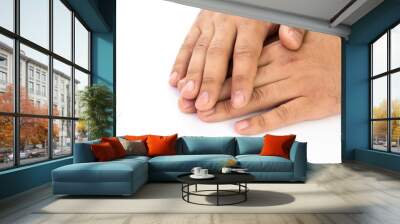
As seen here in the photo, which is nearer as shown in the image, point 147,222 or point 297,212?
point 147,222

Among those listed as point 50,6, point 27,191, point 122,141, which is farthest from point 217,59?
point 27,191

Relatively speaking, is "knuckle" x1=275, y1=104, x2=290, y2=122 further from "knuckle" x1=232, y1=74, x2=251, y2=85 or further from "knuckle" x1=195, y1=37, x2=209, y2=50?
"knuckle" x1=195, y1=37, x2=209, y2=50

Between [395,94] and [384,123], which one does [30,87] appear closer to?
[395,94]

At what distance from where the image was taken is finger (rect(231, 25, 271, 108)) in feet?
25.1

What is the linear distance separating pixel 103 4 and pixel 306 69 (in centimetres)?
460

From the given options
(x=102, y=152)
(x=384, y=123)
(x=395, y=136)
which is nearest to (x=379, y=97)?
(x=384, y=123)

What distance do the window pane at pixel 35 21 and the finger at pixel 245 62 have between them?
3648 mm

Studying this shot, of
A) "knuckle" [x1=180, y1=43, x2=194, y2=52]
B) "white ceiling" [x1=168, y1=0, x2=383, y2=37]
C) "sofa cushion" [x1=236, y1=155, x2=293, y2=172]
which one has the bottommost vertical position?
"sofa cushion" [x1=236, y1=155, x2=293, y2=172]

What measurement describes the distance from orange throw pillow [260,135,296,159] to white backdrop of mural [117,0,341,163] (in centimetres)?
218

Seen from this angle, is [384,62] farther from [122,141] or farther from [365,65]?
[122,141]

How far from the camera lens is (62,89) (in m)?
6.34

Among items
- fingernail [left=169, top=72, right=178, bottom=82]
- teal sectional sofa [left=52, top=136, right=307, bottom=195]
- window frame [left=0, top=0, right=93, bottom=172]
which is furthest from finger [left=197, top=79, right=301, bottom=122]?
window frame [left=0, top=0, right=93, bottom=172]

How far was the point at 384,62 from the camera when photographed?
7875mm

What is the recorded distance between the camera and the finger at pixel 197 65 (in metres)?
7.61
